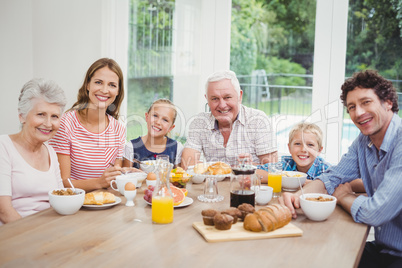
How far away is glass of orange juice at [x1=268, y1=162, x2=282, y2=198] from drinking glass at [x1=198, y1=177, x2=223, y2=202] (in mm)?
259

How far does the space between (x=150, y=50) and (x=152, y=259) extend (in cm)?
308

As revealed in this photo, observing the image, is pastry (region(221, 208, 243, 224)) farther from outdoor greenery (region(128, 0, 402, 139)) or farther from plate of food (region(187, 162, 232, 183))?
outdoor greenery (region(128, 0, 402, 139))

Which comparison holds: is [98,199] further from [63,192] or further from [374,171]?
[374,171]

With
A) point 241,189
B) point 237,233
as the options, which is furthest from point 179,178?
point 237,233

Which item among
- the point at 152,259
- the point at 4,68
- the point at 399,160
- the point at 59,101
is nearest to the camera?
the point at 152,259

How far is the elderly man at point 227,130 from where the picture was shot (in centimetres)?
251

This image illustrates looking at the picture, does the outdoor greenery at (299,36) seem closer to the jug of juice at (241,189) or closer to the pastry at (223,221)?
the jug of juice at (241,189)

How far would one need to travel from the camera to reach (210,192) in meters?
1.82

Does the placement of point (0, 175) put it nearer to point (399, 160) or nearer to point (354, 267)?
point (354, 267)

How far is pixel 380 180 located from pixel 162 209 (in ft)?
3.15

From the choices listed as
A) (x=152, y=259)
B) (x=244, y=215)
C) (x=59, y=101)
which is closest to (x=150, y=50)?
(x=59, y=101)

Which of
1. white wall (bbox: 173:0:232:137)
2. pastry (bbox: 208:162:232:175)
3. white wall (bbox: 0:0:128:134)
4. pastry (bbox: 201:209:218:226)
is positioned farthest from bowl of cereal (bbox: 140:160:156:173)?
white wall (bbox: 0:0:128:134)

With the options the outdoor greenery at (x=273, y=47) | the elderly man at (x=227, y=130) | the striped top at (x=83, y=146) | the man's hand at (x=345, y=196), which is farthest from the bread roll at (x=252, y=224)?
the outdoor greenery at (x=273, y=47)

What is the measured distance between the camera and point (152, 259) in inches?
45.6
